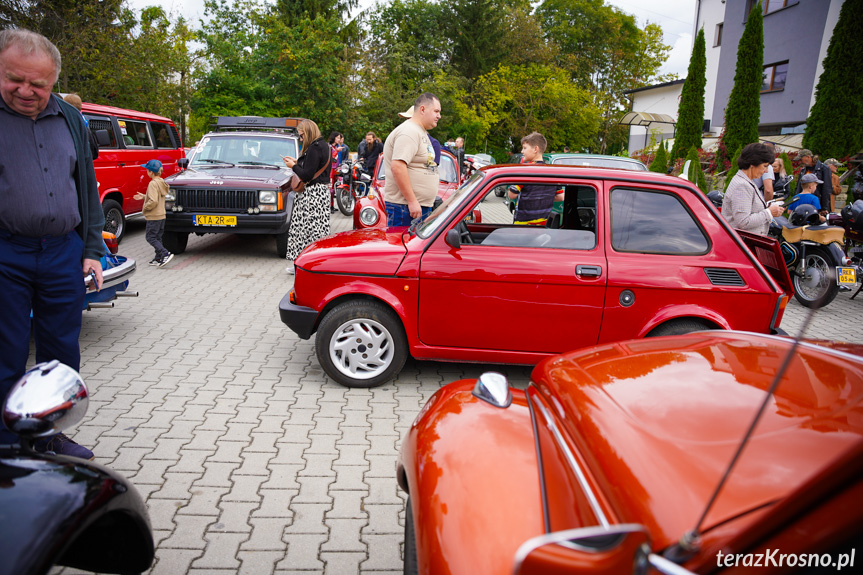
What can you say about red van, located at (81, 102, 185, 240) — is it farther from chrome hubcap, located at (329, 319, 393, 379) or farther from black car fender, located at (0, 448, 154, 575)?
black car fender, located at (0, 448, 154, 575)

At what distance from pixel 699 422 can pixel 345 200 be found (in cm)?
1321

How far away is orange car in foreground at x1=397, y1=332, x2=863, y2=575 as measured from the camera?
42.5 inches

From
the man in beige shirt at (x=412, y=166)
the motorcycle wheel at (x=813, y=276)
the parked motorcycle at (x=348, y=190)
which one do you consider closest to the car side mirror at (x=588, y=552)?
the man in beige shirt at (x=412, y=166)

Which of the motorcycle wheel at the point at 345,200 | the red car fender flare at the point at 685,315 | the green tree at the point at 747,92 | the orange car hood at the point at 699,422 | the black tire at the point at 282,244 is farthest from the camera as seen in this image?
the green tree at the point at 747,92

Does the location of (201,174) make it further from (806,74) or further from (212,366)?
(806,74)

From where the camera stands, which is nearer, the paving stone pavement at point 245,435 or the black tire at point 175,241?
the paving stone pavement at point 245,435

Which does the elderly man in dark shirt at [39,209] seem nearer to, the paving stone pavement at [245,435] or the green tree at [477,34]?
the paving stone pavement at [245,435]

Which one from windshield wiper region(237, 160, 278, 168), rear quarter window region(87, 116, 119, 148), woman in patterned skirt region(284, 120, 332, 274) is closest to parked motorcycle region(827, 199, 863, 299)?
woman in patterned skirt region(284, 120, 332, 274)

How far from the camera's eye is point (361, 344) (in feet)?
14.3

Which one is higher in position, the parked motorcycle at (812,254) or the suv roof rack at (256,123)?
the suv roof rack at (256,123)

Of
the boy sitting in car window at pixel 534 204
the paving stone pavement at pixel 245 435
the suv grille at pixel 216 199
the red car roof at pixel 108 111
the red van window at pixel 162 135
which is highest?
the red car roof at pixel 108 111

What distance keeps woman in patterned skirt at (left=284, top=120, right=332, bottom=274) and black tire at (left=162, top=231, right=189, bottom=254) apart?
2194 mm

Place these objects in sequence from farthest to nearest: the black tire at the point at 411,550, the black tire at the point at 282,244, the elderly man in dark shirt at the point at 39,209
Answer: the black tire at the point at 282,244 → the elderly man in dark shirt at the point at 39,209 → the black tire at the point at 411,550

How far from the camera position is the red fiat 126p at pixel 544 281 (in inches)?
158
